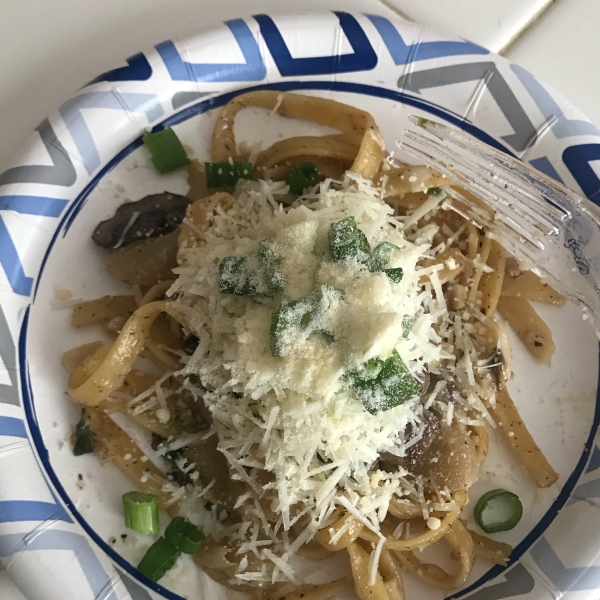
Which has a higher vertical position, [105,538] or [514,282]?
[514,282]

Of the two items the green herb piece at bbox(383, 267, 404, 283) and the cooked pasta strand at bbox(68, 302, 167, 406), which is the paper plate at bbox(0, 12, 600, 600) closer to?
the cooked pasta strand at bbox(68, 302, 167, 406)

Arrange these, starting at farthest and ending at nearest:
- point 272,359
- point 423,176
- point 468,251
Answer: point 468,251 → point 423,176 → point 272,359

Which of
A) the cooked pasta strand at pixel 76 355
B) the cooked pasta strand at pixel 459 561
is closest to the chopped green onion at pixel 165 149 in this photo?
the cooked pasta strand at pixel 76 355

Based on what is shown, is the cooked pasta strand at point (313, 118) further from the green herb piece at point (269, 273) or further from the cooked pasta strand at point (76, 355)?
the cooked pasta strand at point (76, 355)

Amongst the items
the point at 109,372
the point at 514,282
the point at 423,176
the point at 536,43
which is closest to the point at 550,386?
the point at 514,282

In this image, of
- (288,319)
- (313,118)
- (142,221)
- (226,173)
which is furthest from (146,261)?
(313,118)

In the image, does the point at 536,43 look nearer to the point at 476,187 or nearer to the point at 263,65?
the point at 476,187

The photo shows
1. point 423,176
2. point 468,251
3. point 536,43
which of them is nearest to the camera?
point 423,176
